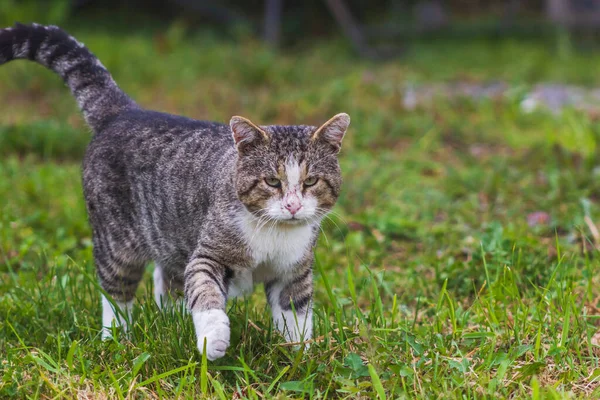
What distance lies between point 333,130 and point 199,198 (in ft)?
2.22

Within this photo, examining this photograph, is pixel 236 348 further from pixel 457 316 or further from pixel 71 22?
pixel 71 22

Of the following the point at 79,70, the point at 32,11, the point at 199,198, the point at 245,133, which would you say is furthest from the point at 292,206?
the point at 32,11

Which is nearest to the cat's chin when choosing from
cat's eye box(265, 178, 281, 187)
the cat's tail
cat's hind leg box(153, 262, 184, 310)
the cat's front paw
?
cat's eye box(265, 178, 281, 187)

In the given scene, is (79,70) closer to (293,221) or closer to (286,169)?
(286,169)

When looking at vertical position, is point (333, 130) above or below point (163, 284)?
above

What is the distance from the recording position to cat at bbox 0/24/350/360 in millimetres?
3094

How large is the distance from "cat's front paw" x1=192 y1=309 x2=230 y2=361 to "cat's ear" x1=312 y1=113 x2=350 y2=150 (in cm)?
84

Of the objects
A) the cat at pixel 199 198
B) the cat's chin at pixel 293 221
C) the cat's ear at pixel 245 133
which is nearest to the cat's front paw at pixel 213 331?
the cat at pixel 199 198

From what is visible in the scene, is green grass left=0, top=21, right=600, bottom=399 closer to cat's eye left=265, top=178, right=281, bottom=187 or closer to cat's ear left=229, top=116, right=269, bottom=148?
cat's eye left=265, top=178, right=281, bottom=187

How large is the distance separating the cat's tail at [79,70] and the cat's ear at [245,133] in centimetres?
96

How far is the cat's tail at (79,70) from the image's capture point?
3709 millimetres

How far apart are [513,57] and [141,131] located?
7.74 metres

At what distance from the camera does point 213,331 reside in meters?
2.75

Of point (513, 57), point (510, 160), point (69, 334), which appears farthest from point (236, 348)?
point (513, 57)
